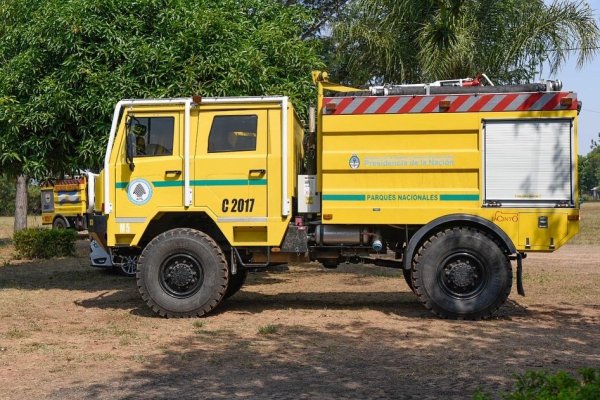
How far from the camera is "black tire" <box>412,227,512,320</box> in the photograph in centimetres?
857

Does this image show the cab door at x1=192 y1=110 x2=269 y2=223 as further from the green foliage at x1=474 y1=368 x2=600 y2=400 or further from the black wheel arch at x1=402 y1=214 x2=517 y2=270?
the green foliage at x1=474 y1=368 x2=600 y2=400

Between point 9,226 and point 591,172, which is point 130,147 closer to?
point 9,226

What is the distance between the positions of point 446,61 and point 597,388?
1116cm

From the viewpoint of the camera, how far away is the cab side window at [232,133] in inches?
356

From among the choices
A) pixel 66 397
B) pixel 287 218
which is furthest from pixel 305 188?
pixel 66 397

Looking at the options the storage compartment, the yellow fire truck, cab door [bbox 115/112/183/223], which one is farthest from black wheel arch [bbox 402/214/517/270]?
cab door [bbox 115/112/183/223]

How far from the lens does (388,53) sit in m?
14.5

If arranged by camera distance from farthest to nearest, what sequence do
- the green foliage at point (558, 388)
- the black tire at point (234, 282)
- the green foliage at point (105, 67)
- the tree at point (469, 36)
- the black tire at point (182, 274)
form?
the tree at point (469, 36)
the green foliage at point (105, 67)
the black tire at point (234, 282)
the black tire at point (182, 274)
the green foliage at point (558, 388)

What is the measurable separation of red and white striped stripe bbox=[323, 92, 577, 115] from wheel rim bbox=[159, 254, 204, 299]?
97.2 inches

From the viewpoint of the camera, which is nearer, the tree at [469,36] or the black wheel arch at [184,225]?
the black wheel arch at [184,225]

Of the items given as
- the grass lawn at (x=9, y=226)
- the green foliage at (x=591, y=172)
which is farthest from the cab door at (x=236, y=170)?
the green foliage at (x=591, y=172)

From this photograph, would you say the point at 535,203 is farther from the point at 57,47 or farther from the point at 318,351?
the point at 57,47

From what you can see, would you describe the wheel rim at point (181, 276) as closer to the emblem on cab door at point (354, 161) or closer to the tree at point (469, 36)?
the emblem on cab door at point (354, 161)

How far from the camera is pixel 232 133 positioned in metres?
9.11
